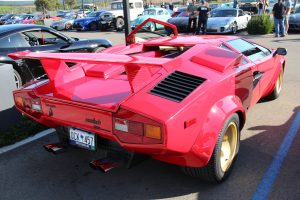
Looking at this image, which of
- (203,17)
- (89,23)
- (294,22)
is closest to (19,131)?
(203,17)

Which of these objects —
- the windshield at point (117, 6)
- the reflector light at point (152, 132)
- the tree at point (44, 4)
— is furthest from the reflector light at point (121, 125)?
the tree at point (44, 4)

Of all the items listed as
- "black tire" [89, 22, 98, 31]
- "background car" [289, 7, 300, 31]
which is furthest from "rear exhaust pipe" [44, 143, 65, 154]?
"black tire" [89, 22, 98, 31]

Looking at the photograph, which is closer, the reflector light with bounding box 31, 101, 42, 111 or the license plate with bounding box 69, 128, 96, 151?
the license plate with bounding box 69, 128, 96, 151

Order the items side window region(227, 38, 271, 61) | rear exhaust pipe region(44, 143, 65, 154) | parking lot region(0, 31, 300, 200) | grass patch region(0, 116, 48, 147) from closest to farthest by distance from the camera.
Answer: parking lot region(0, 31, 300, 200), rear exhaust pipe region(44, 143, 65, 154), side window region(227, 38, 271, 61), grass patch region(0, 116, 48, 147)

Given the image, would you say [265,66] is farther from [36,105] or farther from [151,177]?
[36,105]

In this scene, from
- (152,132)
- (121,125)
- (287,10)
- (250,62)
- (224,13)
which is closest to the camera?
(152,132)

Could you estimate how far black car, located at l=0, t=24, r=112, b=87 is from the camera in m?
6.50

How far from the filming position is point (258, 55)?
4.56 m

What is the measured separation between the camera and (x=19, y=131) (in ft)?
15.4

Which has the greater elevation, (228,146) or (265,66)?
(265,66)

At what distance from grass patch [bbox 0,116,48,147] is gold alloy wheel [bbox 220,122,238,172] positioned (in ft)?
8.65

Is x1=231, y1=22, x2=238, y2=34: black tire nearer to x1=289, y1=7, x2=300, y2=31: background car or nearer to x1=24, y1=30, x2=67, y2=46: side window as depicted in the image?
x1=289, y1=7, x2=300, y2=31: background car

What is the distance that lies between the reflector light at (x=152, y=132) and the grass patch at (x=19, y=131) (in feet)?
8.22

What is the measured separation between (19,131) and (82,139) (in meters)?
1.96
